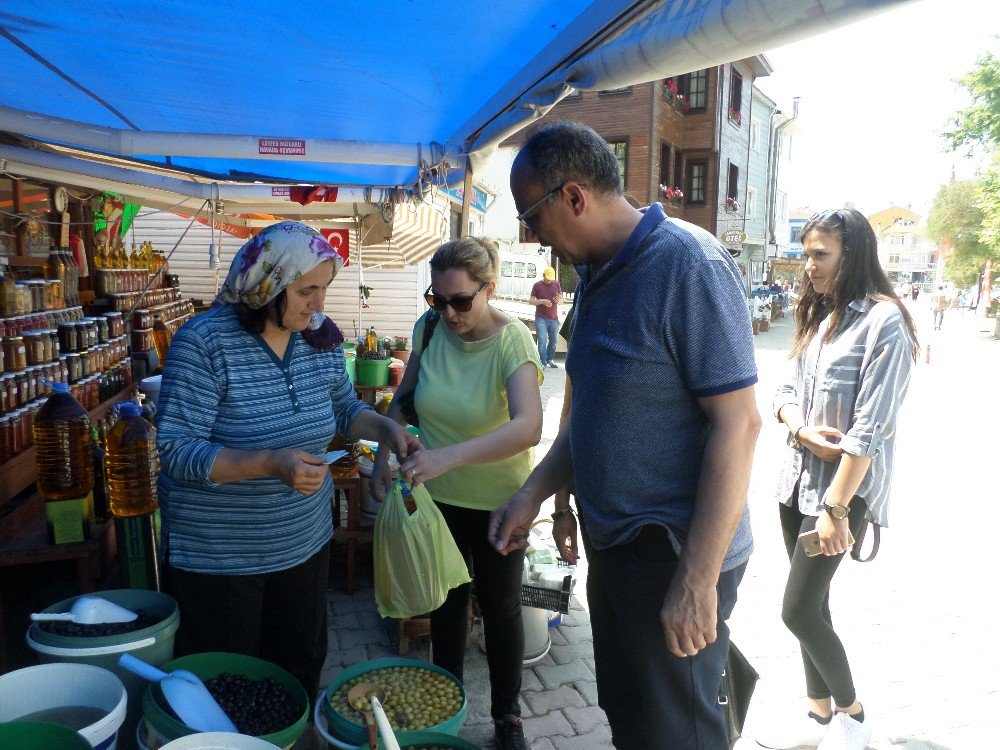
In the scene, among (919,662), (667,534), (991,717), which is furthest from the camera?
(919,662)

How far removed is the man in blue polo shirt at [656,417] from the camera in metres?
1.57

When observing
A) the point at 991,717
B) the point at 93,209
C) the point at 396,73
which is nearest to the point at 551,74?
the point at 396,73

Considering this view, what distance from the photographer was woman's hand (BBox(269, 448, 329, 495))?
6.52ft

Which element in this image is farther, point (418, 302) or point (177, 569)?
point (418, 302)

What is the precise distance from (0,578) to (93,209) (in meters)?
3.68

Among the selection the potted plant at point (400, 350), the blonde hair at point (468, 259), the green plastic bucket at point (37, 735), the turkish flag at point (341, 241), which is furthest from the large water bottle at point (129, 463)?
the turkish flag at point (341, 241)

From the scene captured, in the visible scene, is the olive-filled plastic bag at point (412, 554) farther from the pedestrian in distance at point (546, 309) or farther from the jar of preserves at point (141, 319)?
the pedestrian in distance at point (546, 309)

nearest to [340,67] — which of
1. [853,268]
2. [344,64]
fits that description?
[344,64]

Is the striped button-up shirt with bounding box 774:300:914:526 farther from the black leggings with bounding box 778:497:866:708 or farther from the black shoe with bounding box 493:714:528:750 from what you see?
the black shoe with bounding box 493:714:528:750

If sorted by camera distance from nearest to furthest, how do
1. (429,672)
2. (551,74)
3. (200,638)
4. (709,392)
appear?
1. (709,392)
2. (551,74)
3. (200,638)
4. (429,672)

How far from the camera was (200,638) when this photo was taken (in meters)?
2.30

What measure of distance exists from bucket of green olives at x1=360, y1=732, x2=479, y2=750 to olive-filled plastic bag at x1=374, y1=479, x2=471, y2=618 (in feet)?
2.16

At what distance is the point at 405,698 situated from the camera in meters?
2.40

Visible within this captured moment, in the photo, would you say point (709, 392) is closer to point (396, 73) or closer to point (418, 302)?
point (396, 73)
